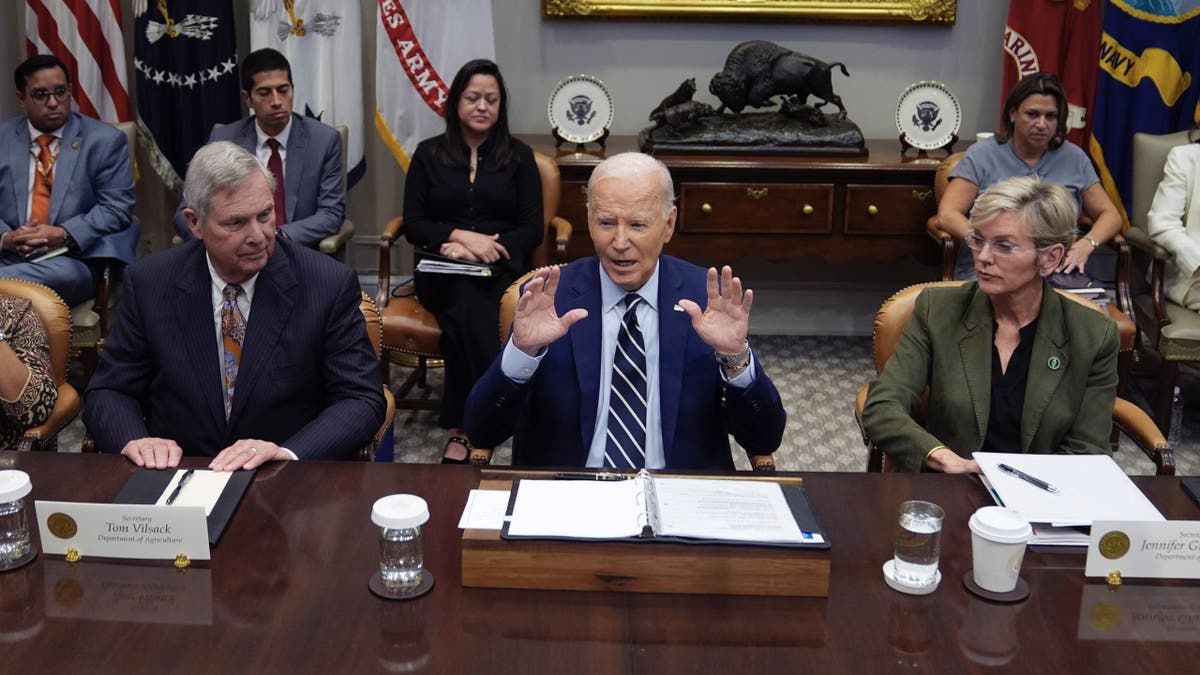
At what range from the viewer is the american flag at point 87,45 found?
17.5ft

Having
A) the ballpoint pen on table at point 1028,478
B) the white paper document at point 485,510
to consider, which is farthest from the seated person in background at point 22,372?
the ballpoint pen on table at point 1028,478

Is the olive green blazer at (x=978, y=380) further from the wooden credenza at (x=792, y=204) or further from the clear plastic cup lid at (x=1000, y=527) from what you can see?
the wooden credenza at (x=792, y=204)

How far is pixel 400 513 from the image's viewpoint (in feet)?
5.92

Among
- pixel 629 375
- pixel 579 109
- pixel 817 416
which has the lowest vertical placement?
pixel 817 416

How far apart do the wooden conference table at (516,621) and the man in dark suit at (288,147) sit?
303 cm

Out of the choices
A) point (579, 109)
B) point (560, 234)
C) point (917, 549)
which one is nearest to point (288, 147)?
point (560, 234)

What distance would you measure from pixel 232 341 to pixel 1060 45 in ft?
13.8

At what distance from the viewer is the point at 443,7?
5383 mm

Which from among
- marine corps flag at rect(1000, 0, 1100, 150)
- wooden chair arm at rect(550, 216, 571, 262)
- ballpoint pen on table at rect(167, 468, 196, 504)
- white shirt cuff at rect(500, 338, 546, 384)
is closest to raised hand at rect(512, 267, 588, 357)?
white shirt cuff at rect(500, 338, 546, 384)

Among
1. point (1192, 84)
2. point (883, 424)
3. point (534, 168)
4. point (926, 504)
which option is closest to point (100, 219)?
point (534, 168)

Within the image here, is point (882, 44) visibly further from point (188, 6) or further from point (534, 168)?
point (188, 6)

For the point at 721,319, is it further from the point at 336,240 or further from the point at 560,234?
the point at 336,240

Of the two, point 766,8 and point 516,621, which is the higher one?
point 766,8

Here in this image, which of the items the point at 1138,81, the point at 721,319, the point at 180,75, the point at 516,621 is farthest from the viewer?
the point at 180,75
